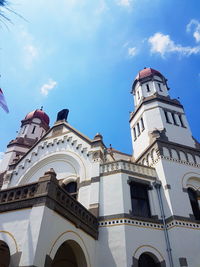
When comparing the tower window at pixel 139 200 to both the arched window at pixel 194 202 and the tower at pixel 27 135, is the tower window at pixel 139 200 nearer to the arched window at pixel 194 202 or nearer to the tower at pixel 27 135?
the arched window at pixel 194 202

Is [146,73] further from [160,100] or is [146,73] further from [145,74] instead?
[160,100]

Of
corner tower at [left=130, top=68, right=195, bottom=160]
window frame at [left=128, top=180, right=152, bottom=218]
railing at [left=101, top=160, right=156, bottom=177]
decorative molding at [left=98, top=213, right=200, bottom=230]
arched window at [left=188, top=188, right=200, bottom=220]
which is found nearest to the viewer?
decorative molding at [left=98, top=213, right=200, bottom=230]

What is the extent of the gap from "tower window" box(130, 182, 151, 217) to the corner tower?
160 inches

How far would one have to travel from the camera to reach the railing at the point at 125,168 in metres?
14.9

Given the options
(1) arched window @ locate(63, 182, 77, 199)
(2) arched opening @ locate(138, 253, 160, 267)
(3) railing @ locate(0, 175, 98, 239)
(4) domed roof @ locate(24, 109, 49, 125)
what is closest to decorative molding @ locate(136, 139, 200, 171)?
(1) arched window @ locate(63, 182, 77, 199)

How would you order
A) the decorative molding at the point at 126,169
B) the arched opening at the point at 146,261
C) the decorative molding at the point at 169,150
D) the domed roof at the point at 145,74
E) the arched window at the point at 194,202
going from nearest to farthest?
the arched opening at the point at 146,261 < the arched window at the point at 194,202 < the decorative molding at the point at 126,169 < the decorative molding at the point at 169,150 < the domed roof at the point at 145,74

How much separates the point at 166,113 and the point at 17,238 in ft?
54.0

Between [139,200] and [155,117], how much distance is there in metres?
8.37

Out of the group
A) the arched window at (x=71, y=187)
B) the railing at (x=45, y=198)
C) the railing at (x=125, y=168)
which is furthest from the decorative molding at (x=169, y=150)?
the railing at (x=45, y=198)

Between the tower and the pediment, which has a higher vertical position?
the tower

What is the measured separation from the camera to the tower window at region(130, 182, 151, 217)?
44.7 feet

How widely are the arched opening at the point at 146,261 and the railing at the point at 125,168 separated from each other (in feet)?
16.8

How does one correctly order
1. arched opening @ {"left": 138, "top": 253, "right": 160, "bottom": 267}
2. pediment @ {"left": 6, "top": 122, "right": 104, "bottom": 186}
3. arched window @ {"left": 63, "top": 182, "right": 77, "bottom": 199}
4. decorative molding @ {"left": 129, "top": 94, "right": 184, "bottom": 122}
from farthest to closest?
1. decorative molding @ {"left": 129, "top": 94, "right": 184, "bottom": 122}
2. pediment @ {"left": 6, "top": 122, "right": 104, "bottom": 186}
3. arched window @ {"left": 63, "top": 182, "right": 77, "bottom": 199}
4. arched opening @ {"left": 138, "top": 253, "right": 160, "bottom": 267}

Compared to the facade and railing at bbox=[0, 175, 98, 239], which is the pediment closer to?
the facade
